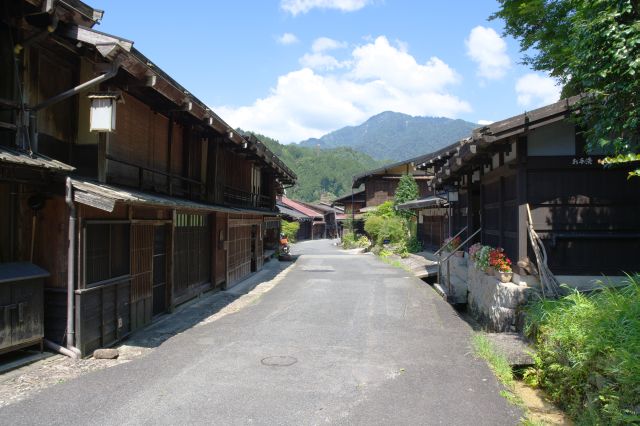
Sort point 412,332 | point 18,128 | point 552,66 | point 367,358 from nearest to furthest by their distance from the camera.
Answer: point 18,128
point 367,358
point 412,332
point 552,66

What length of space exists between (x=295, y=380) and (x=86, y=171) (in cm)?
548

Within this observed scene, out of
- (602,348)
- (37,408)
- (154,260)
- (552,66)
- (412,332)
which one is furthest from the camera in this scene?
(552,66)

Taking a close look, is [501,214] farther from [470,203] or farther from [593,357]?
[593,357]

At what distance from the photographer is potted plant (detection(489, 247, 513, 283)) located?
9.09 m

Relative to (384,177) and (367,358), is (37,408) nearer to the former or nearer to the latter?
(367,358)

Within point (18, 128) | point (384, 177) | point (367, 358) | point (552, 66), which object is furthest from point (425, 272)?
point (384, 177)

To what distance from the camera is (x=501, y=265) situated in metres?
9.34

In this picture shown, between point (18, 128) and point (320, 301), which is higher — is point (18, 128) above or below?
above

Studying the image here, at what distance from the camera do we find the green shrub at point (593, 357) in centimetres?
418

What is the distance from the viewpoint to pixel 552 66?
12.7 metres

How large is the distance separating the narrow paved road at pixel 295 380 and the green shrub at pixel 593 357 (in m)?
0.76

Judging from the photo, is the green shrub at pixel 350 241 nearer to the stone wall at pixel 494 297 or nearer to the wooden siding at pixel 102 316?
the stone wall at pixel 494 297

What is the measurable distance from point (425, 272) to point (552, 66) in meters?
9.02

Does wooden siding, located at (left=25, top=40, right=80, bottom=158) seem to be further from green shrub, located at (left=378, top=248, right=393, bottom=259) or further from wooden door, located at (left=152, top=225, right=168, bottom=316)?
green shrub, located at (left=378, top=248, right=393, bottom=259)
